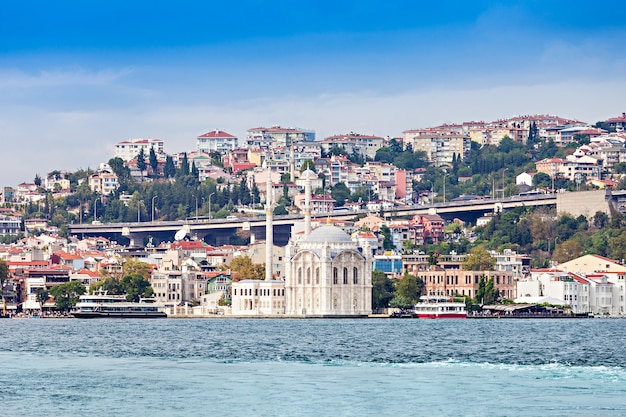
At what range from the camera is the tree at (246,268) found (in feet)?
356

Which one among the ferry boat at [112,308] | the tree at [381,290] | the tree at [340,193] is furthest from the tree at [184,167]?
the tree at [381,290]

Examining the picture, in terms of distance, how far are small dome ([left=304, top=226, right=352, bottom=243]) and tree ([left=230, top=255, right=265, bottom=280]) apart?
33.1 ft

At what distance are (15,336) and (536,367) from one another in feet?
95.3

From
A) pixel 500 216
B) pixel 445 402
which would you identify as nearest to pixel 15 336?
pixel 445 402

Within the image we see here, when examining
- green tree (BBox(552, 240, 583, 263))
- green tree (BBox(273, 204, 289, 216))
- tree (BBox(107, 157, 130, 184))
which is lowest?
green tree (BBox(552, 240, 583, 263))

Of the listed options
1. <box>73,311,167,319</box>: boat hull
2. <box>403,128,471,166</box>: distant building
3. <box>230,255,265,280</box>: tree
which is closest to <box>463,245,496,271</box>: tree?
<box>230,255,265,280</box>: tree

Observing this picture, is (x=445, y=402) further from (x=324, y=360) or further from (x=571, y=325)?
(x=571, y=325)

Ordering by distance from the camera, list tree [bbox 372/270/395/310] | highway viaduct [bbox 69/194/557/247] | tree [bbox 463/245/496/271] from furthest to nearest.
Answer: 1. highway viaduct [bbox 69/194/557/247]
2. tree [bbox 463/245/496/271]
3. tree [bbox 372/270/395/310]

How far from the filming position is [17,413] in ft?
132

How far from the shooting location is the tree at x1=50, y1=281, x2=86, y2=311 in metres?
104

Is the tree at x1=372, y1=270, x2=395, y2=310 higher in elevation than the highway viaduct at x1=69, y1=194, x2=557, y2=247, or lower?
lower

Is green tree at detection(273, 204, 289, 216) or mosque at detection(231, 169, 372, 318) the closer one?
mosque at detection(231, 169, 372, 318)

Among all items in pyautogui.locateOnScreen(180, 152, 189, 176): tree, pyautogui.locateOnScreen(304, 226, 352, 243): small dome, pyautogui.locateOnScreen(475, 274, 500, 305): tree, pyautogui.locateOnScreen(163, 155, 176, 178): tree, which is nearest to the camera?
pyautogui.locateOnScreen(304, 226, 352, 243): small dome

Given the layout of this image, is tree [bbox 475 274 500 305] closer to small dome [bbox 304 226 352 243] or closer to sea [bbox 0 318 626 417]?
small dome [bbox 304 226 352 243]
